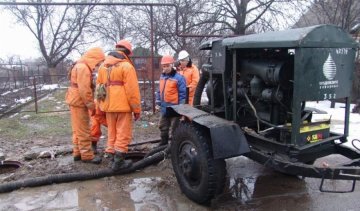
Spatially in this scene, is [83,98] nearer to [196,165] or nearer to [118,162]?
[118,162]

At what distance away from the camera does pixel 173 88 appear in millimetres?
6363

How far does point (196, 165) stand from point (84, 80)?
7.25ft

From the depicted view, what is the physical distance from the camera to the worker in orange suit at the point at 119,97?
5.18m

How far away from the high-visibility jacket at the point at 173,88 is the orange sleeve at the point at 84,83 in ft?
4.48

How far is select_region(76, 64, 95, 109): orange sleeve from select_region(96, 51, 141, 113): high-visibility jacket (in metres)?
0.37

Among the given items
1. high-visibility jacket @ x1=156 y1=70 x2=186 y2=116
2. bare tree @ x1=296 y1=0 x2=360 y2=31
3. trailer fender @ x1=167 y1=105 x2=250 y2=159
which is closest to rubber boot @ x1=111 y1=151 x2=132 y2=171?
high-visibility jacket @ x1=156 y1=70 x2=186 y2=116

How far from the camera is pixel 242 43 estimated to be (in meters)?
4.07

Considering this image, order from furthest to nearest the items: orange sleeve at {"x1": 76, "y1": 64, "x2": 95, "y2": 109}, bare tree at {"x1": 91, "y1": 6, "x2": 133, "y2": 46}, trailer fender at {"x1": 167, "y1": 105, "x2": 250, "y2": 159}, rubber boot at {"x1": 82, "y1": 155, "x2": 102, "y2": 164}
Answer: bare tree at {"x1": 91, "y1": 6, "x2": 133, "y2": 46} → rubber boot at {"x1": 82, "y1": 155, "x2": 102, "y2": 164} → orange sleeve at {"x1": 76, "y1": 64, "x2": 95, "y2": 109} → trailer fender at {"x1": 167, "y1": 105, "x2": 250, "y2": 159}

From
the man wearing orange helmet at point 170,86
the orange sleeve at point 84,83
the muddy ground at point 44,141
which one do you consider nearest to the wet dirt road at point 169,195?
the muddy ground at point 44,141

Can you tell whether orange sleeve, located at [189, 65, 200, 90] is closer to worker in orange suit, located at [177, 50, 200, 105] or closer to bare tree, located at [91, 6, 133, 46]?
worker in orange suit, located at [177, 50, 200, 105]

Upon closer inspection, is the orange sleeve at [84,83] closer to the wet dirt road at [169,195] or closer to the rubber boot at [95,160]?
the rubber boot at [95,160]

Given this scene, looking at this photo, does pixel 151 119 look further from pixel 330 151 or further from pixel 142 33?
pixel 142 33

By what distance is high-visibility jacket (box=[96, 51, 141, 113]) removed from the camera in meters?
5.17

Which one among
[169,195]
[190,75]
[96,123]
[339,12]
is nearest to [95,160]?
[96,123]
